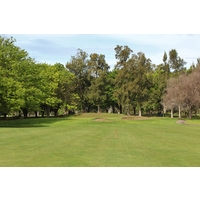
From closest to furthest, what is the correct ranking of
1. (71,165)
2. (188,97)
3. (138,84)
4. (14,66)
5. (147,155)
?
(71,165), (147,155), (14,66), (188,97), (138,84)

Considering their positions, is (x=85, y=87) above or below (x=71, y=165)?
above

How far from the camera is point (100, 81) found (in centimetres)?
7562

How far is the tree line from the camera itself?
137 feet

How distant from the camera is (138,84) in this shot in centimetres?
6781

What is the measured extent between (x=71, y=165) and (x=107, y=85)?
70.6 meters

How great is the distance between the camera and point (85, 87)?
268ft

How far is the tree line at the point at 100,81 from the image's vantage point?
41812 millimetres

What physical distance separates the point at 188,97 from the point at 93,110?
142 feet

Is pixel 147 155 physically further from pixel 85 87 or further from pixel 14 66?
pixel 85 87

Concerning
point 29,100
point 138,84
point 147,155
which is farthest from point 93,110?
point 147,155
